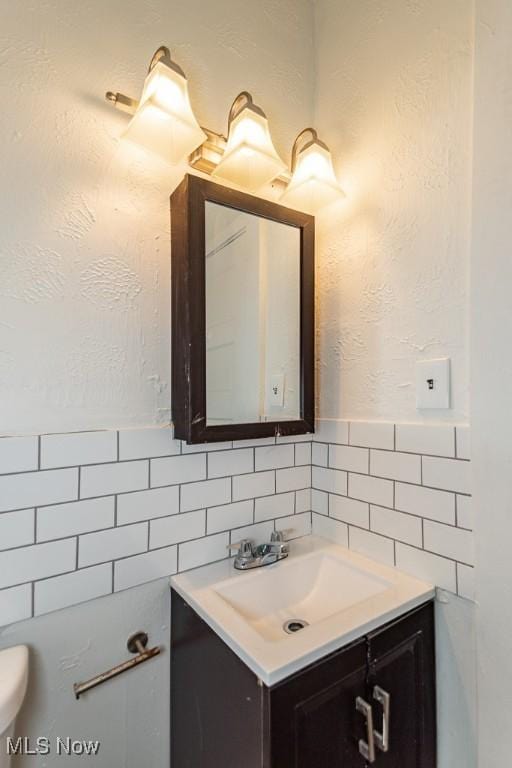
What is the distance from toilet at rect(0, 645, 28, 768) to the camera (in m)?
0.60

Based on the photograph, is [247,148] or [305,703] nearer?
[305,703]

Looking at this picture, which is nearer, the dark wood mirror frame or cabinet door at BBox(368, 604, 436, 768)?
cabinet door at BBox(368, 604, 436, 768)

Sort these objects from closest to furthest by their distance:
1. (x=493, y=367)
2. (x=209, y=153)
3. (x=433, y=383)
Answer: (x=493, y=367) → (x=433, y=383) → (x=209, y=153)

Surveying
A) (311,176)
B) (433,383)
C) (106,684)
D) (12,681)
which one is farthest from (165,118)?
(106,684)

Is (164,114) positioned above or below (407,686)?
above

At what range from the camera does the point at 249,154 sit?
93 cm

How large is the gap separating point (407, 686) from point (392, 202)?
44.1 inches

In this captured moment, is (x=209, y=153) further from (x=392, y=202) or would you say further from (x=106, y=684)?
(x=106, y=684)

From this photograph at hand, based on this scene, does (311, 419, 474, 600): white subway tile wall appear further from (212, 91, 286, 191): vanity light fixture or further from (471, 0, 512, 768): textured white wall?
(212, 91, 286, 191): vanity light fixture

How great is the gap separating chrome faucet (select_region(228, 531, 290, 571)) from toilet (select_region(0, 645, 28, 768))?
1.50 feet

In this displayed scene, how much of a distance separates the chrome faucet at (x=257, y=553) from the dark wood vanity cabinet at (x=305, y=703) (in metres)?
0.17

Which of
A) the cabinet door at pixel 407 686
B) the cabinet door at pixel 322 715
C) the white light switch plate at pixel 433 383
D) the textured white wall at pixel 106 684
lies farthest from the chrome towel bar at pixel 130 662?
the white light switch plate at pixel 433 383

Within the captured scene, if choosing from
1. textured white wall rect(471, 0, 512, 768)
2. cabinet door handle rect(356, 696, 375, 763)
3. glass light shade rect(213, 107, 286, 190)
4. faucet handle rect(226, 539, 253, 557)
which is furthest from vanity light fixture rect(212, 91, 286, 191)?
cabinet door handle rect(356, 696, 375, 763)

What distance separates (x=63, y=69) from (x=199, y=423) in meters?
0.81
